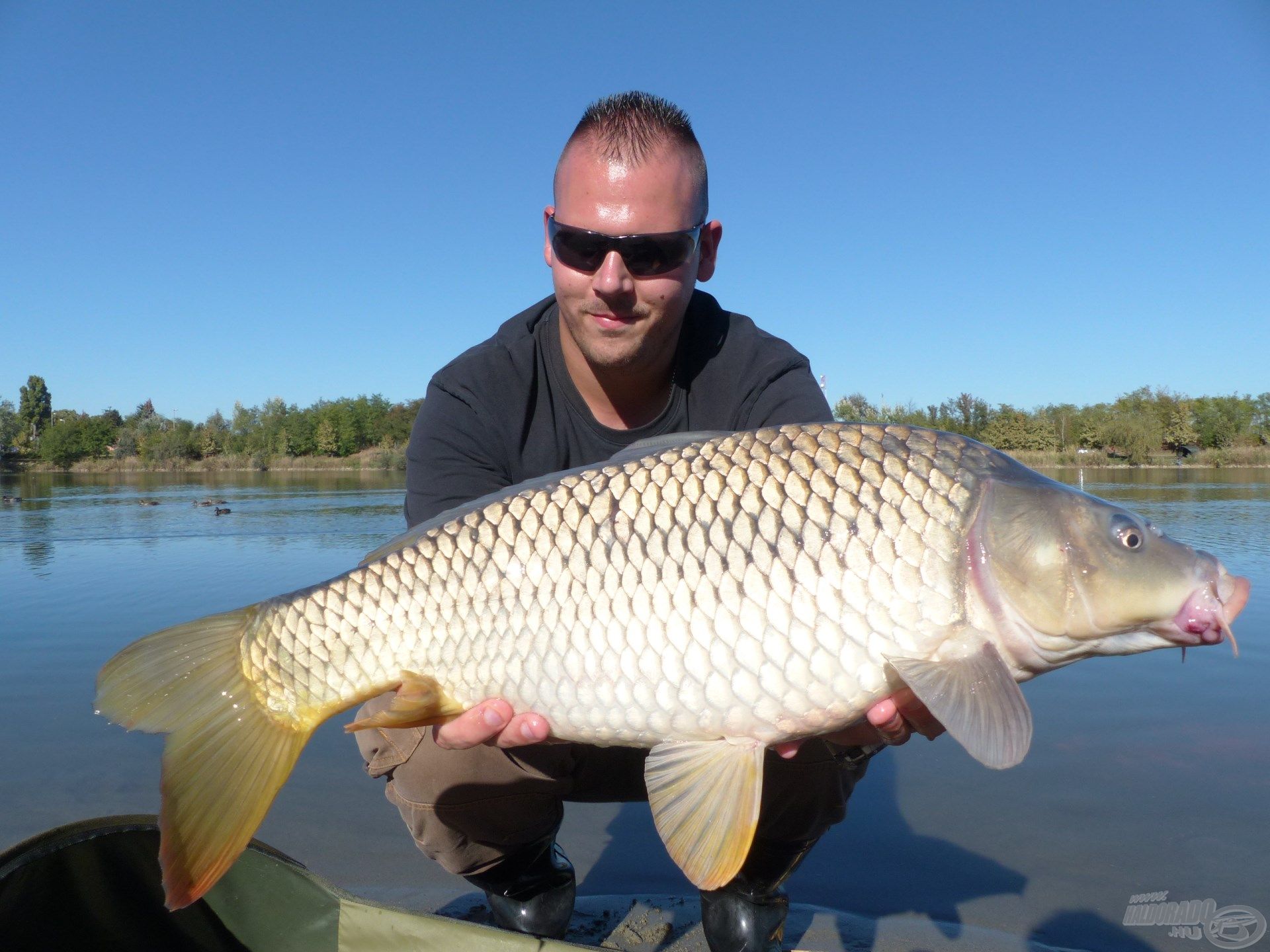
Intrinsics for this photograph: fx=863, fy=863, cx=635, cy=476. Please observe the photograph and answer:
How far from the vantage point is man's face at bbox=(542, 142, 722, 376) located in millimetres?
1845

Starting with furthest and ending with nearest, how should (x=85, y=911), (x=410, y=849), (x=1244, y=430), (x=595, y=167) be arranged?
(x=1244, y=430)
(x=410, y=849)
(x=595, y=167)
(x=85, y=911)

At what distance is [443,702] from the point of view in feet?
4.54

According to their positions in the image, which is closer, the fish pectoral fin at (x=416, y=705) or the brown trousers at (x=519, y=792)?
the fish pectoral fin at (x=416, y=705)

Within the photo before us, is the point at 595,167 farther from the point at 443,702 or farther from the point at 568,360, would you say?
the point at 443,702

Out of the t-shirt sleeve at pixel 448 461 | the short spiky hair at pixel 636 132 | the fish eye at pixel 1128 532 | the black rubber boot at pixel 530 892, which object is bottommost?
the black rubber boot at pixel 530 892

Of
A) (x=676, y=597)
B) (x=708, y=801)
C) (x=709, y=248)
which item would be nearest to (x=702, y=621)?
(x=676, y=597)

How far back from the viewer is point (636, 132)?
1.89m

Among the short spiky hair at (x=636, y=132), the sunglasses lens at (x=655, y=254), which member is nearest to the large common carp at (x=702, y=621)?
the sunglasses lens at (x=655, y=254)

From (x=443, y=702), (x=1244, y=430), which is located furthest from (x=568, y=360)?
(x=1244, y=430)

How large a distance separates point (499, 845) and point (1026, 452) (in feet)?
108

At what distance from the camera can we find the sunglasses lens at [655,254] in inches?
72.2

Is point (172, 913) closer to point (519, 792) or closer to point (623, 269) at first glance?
point (519, 792)

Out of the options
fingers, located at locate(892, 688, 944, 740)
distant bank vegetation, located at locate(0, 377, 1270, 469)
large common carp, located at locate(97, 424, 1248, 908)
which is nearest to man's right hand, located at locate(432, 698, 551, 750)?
large common carp, located at locate(97, 424, 1248, 908)

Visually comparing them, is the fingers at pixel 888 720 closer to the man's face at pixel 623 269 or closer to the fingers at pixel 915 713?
the fingers at pixel 915 713
